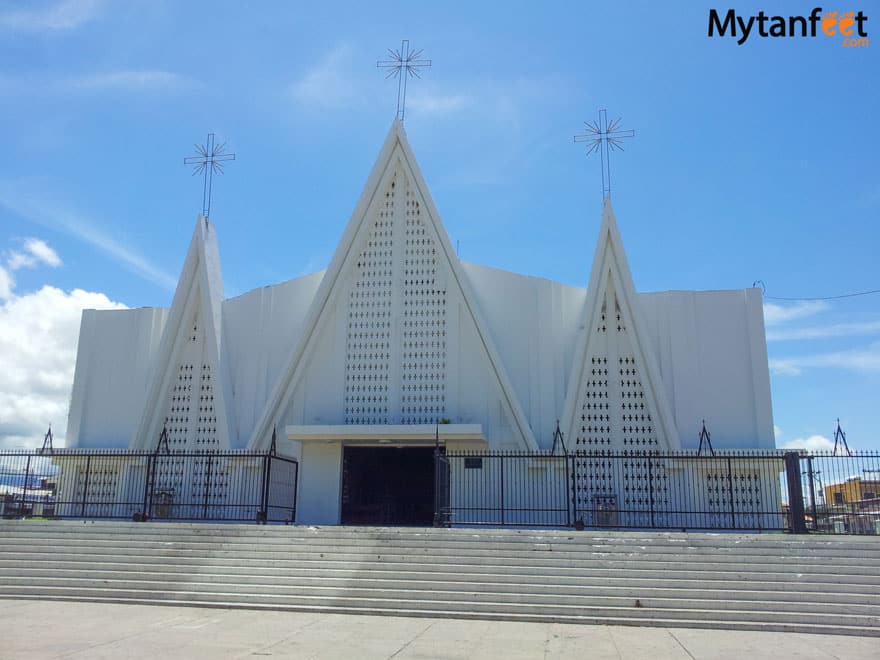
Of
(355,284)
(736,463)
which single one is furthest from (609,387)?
(355,284)

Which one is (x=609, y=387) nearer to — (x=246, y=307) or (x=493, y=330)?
(x=493, y=330)

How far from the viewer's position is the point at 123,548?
16.3 m

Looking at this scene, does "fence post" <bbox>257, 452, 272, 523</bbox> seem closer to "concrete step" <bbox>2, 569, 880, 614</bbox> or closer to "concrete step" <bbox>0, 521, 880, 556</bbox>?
"concrete step" <bbox>0, 521, 880, 556</bbox>

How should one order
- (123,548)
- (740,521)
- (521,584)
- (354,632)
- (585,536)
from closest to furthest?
(354,632)
(521,584)
(585,536)
(123,548)
(740,521)

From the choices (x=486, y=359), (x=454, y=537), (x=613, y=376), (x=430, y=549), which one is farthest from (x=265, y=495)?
(x=613, y=376)

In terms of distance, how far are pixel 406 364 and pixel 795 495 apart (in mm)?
11324

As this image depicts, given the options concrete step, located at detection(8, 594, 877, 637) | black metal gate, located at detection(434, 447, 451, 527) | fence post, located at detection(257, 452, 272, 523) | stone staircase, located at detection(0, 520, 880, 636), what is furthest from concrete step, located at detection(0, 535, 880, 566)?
fence post, located at detection(257, 452, 272, 523)

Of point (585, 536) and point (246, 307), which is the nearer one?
point (585, 536)

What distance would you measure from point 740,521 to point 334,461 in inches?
446

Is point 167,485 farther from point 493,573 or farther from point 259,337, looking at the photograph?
point 493,573

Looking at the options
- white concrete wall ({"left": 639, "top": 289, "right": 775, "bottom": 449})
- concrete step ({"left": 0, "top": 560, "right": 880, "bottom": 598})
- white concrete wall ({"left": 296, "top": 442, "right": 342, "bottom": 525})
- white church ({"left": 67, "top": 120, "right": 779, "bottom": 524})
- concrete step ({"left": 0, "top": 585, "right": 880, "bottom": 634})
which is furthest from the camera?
white concrete wall ({"left": 296, "top": 442, "right": 342, "bottom": 525})

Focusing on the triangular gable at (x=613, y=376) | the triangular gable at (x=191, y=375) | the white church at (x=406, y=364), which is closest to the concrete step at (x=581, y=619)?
the white church at (x=406, y=364)

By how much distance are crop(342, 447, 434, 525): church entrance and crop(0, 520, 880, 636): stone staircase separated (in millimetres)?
7272

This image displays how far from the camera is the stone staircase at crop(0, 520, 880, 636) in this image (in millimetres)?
12719
